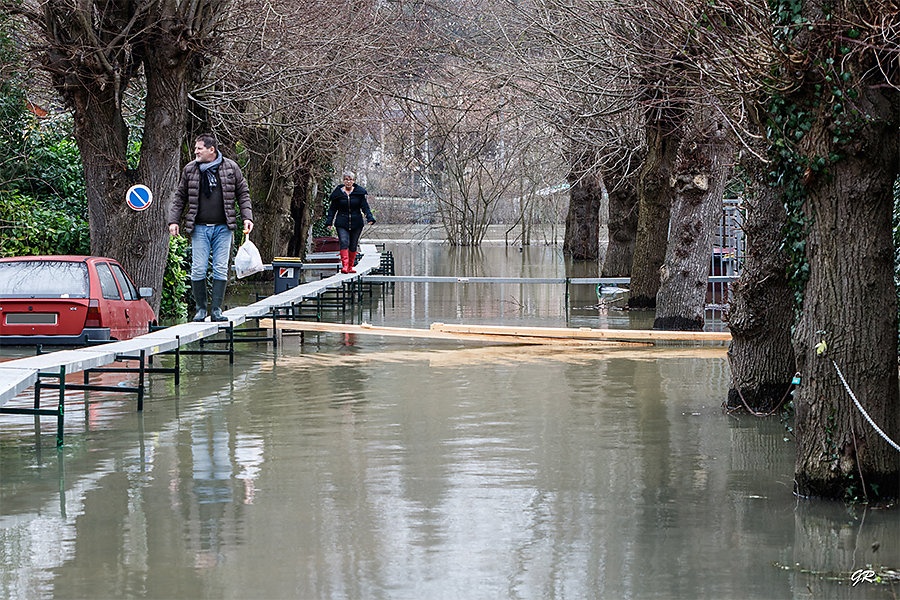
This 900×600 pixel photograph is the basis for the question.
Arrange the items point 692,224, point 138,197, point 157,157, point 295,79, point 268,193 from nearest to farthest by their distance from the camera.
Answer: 1. point 138,197
2. point 157,157
3. point 692,224
4. point 295,79
5. point 268,193

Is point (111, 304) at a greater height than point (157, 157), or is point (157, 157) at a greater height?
point (157, 157)

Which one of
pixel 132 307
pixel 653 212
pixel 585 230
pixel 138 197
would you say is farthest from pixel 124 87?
pixel 585 230

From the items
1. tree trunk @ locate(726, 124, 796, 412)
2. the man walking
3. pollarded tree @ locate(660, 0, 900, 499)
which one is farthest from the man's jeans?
pollarded tree @ locate(660, 0, 900, 499)

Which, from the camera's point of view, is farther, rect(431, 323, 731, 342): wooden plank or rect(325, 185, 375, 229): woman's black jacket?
rect(325, 185, 375, 229): woman's black jacket

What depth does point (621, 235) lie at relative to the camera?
31.4 m

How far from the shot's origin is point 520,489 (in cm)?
845

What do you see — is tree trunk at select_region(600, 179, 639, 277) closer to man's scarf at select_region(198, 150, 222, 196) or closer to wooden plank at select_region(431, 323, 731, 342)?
wooden plank at select_region(431, 323, 731, 342)

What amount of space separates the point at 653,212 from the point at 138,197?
9.55 metres

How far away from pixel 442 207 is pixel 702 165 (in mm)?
50753

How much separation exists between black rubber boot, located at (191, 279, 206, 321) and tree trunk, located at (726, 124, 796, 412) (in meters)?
6.47

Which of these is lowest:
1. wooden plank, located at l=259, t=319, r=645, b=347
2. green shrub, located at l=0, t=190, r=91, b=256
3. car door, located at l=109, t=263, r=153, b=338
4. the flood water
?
the flood water

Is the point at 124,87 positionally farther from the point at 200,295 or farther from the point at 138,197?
the point at 200,295

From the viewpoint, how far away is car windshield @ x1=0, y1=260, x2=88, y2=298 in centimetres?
1483

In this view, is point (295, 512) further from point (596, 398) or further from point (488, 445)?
point (596, 398)
